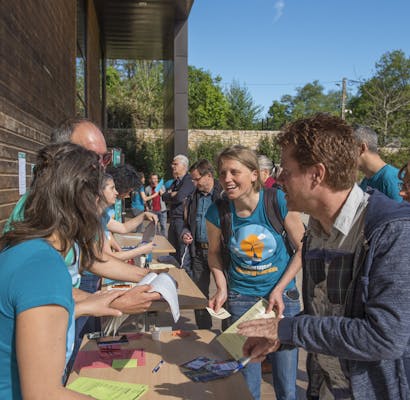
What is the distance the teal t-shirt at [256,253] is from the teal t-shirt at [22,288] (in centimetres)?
158

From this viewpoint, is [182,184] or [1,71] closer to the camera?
[1,71]

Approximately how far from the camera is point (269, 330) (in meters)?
1.48

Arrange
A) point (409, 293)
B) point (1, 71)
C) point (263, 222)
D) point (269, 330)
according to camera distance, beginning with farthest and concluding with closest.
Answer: point (1, 71)
point (263, 222)
point (269, 330)
point (409, 293)

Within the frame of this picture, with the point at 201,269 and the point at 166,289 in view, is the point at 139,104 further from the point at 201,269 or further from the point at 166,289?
the point at 166,289

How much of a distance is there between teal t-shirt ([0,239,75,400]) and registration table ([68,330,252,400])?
69 cm

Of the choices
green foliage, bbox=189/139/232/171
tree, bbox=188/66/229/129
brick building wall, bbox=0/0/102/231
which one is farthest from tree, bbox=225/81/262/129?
brick building wall, bbox=0/0/102/231

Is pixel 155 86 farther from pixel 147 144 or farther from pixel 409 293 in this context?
pixel 409 293

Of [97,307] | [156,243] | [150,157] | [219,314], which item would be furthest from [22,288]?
[150,157]

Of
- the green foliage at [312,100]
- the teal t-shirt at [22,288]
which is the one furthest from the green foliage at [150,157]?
the green foliage at [312,100]

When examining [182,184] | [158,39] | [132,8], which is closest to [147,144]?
[158,39]

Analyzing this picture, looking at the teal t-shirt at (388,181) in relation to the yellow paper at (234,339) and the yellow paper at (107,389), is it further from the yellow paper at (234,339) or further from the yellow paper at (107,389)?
the yellow paper at (107,389)

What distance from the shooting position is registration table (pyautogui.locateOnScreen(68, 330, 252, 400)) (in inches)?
70.7

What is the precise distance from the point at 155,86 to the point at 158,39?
662 inches

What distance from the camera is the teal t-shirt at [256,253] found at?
2695 millimetres
